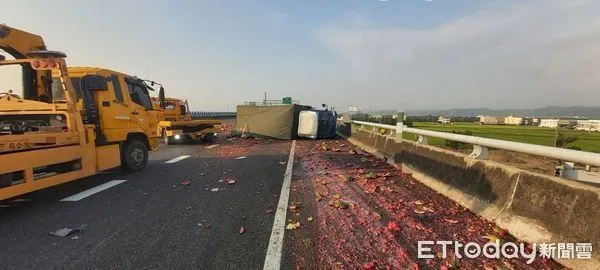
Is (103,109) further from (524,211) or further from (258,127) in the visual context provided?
(258,127)

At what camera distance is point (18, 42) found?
8289 mm

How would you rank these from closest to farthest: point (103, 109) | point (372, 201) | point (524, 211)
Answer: point (524, 211) < point (372, 201) < point (103, 109)

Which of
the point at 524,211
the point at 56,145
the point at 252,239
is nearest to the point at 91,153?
the point at 56,145

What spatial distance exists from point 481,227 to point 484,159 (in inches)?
55.7

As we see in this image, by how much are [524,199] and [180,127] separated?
733 inches

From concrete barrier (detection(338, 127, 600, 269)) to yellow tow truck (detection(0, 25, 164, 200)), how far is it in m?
7.21

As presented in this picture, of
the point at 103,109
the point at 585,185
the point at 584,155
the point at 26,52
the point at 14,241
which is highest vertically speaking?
the point at 26,52

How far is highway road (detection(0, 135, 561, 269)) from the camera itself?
3918 mm

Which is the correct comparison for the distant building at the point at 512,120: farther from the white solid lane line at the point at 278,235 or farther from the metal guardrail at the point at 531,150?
the white solid lane line at the point at 278,235

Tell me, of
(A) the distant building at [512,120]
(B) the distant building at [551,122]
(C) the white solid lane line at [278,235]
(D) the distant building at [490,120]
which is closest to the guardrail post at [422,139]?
(C) the white solid lane line at [278,235]

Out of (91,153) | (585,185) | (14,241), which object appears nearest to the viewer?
(585,185)

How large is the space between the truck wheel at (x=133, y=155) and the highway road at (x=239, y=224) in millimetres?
1195

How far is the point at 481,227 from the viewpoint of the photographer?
4789 millimetres

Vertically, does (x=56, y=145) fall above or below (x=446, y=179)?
above
